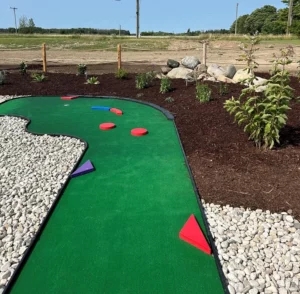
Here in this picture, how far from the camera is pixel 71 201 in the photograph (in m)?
3.56

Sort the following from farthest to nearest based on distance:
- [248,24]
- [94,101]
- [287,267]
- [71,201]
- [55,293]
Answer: [248,24] < [94,101] < [71,201] < [287,267] < [55,293]

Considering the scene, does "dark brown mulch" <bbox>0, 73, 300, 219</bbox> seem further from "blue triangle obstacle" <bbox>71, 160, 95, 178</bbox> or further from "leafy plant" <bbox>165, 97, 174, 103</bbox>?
"blue triangle obstacle" <bbox>71, 160, 95, 178</bbox>

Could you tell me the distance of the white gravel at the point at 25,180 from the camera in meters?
2.85

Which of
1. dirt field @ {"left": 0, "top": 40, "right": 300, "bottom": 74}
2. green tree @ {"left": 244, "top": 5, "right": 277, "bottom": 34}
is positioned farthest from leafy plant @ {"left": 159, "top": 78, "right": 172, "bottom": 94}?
green tree @ {"left": 244, "top": 5, "right": 277, "bottom": 34}

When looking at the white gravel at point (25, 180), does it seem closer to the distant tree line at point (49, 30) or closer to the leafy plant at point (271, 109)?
the leafy plant at point (271, 109)

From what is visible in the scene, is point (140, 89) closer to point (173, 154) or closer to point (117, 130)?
point (117, 130)

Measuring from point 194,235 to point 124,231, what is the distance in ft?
2.27

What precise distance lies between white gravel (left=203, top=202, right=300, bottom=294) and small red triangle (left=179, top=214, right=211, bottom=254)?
13 cm

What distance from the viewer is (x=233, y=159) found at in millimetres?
4504

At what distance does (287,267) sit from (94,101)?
718 centimetres

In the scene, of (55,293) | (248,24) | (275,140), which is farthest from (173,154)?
(248,24)

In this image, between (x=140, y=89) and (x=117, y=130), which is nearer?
(x=117, y=130)

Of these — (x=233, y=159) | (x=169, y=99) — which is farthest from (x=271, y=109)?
(x=169, y=99)

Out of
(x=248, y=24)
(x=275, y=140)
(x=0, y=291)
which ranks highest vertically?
(x=248, y=24)
